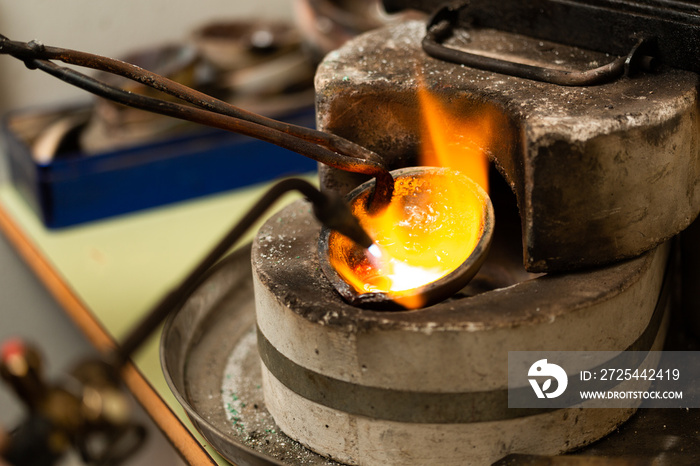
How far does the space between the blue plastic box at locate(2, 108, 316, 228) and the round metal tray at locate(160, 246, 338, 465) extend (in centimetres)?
71

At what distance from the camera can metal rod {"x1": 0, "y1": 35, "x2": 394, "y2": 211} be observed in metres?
0.92

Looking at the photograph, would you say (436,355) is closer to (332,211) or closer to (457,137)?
(332,211)

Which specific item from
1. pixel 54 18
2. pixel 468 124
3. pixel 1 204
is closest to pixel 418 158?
pixel 468 124

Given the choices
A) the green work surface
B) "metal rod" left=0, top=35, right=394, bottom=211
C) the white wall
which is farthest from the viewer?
the white wall

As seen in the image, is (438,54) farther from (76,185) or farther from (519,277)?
(76,185)

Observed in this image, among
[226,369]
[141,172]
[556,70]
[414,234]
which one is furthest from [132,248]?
[556,70]

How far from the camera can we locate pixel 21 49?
37.7 inches

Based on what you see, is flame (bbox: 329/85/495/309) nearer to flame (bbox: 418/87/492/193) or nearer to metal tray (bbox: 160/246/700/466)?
flame (bbox: 418/87/492/193)

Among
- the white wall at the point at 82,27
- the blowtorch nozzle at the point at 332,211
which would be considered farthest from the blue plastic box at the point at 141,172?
the blowtorch nozzle at the point at 332,211

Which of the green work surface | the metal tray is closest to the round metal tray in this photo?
the metal tray

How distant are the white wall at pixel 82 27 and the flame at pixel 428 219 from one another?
179 cm

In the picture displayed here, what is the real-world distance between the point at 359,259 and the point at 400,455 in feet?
1.00

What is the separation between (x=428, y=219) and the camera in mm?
1215

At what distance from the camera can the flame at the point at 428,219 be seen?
3.82ft
